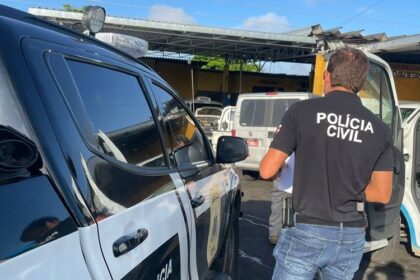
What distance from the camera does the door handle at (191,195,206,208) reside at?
8.14 feet

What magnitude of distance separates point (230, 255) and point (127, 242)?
2.26 metres

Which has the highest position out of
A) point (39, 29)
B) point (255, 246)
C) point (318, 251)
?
point (39, 29)

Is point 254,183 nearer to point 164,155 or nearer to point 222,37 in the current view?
point 164,155

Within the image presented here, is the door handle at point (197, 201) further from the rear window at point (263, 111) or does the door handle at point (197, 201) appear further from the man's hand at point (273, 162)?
the rear window at point (263, 111)

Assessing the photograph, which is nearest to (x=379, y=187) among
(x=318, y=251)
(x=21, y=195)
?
(x=318, y=251)

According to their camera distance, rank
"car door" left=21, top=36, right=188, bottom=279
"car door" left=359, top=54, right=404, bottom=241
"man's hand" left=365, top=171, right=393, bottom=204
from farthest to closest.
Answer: "car door" left=359, top=54, right=404, bottom=241 < "man's hand" left=365, top=171, right=393, bottom=204 < "car door" left=21, top=36, right=188, bottom=279

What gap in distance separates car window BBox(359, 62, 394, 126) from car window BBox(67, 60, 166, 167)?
102 inches

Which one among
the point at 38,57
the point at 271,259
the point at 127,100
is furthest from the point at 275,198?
the point at 38,57

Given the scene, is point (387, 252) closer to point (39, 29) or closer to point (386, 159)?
point (386, 159)

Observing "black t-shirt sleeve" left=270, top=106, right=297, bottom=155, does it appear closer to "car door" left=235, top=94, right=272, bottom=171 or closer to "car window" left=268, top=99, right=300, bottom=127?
"car window" left=268, top=99, right=300, bottom=127

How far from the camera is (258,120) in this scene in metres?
10.5

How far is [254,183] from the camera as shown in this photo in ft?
35.3

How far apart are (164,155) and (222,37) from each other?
19.6 metres

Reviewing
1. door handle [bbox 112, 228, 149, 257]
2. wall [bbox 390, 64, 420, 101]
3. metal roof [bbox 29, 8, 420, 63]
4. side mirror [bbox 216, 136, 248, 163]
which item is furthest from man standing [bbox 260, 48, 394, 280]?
wall [bbox 390, 64, 420, 101]
